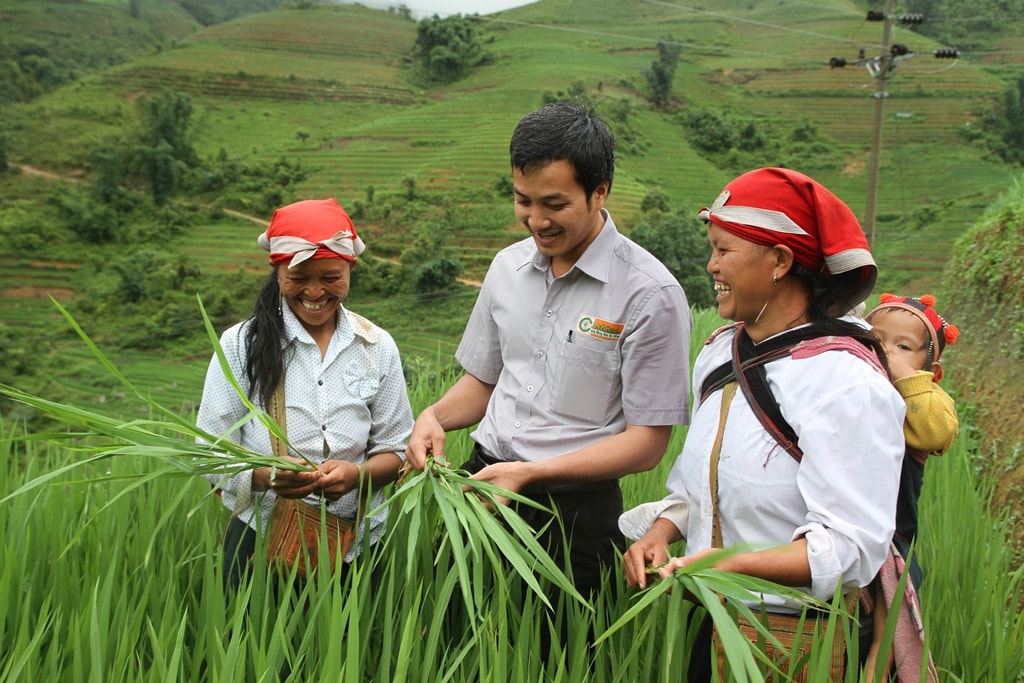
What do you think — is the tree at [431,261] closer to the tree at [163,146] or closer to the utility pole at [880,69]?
the tree at [163,146]

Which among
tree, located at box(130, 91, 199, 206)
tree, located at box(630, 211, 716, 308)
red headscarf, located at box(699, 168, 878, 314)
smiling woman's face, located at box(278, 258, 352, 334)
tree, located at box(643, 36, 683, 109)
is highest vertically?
red headscarf, located at box(699, 168, 878, 314)

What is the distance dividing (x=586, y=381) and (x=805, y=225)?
566 millimetres

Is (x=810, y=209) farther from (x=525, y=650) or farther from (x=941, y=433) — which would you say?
(x=525, y=650)

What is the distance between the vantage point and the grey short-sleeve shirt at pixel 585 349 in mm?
1663

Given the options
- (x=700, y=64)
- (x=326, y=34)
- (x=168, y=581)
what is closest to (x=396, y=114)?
(x=326, y=34)

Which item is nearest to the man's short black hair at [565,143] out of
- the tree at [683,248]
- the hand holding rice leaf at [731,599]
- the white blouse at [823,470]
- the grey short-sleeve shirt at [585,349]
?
the grey short-sleeve shirt at [585,349]

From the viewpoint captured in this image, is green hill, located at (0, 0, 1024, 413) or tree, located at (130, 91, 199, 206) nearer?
green hill, located at (0, 0, 1024, 413)

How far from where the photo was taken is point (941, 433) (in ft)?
4.29

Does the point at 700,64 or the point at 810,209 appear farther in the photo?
the point at 700,64

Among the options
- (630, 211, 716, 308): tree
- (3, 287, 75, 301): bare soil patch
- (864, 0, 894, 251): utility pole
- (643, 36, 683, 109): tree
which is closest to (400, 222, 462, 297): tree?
(643, 36, 683, 109): tree

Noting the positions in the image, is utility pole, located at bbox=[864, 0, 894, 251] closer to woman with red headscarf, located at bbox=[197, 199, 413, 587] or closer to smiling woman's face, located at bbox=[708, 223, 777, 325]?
woman with red headscarf, located at bbox=[197, 199, 413, 587]

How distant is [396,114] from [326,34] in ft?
36.4

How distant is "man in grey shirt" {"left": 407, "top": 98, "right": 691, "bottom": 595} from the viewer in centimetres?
163

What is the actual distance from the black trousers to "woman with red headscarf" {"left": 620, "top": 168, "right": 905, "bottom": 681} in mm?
360
